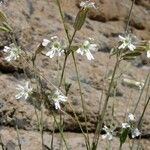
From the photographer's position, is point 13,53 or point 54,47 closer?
point 54,47

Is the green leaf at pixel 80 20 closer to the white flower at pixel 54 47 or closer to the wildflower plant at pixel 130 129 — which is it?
the white flower at pixel 54 47

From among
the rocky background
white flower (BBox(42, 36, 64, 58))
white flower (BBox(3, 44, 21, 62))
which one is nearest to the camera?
white flower (BBox(42, 36, 64, 58))

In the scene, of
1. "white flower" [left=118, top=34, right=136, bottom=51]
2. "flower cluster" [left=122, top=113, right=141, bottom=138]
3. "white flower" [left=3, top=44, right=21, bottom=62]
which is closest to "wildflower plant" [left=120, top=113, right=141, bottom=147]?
"flower cluster" [left=122, top=113, right=141, bottom=138]

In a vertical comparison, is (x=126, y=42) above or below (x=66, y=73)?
above

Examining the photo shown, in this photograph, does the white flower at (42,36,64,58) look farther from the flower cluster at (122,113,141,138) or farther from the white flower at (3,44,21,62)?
the flower cluster at (122,113,141,138)

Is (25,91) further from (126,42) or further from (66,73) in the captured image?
(66,73)

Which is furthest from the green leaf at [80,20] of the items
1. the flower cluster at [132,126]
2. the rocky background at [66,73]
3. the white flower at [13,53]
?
A: the rocky background at [66,73]

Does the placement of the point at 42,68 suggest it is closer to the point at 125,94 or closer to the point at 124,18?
the point at 125,94

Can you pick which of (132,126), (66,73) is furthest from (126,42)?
(66,73)

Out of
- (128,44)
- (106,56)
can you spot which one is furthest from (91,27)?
(128,44)
